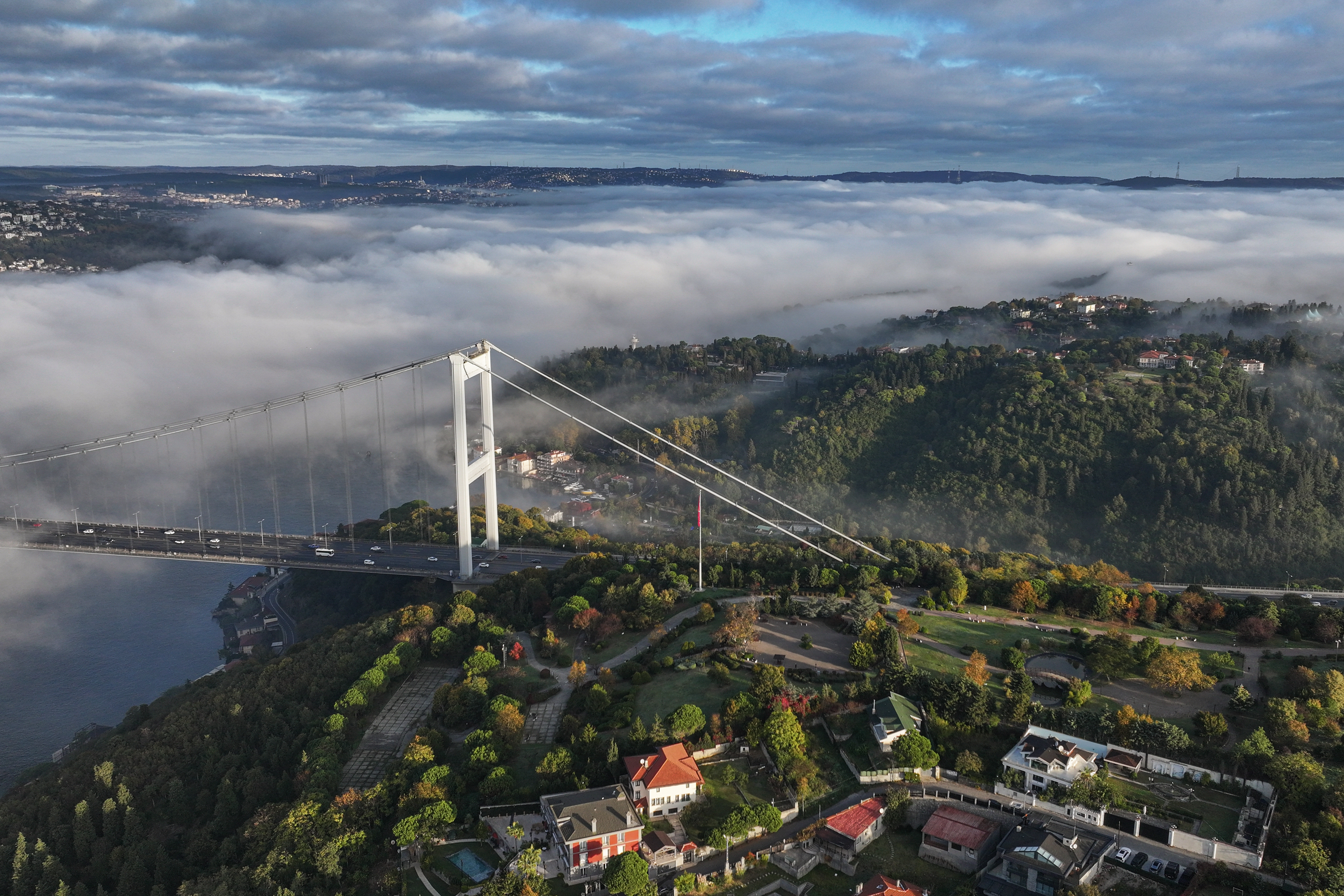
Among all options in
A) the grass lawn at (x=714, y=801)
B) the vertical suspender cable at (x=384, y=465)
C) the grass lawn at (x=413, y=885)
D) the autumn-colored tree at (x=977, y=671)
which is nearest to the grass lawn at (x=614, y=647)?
the grass lawn at (x=714, y=801)

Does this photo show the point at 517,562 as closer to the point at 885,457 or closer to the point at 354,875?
the point at 354,875

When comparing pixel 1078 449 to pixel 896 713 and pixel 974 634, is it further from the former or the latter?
pixel 896 713

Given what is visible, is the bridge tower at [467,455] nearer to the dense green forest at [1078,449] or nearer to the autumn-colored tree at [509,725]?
the autumn-colored tree at [509,725]

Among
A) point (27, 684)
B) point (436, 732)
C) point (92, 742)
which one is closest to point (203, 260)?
point (27, 684)

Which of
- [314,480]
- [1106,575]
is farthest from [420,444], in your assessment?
[1106,575]

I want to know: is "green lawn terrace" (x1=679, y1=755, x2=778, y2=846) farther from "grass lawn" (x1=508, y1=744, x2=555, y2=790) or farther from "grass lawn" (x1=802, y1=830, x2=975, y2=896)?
"grass lawn" (x1=508, y1=744, x2=555, y2=790)

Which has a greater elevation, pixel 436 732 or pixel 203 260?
pixel 203 260

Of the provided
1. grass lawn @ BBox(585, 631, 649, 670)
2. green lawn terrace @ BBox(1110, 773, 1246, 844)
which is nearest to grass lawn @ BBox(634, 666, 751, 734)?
grass lawn @ BBox(585, 631, 649, 670)
